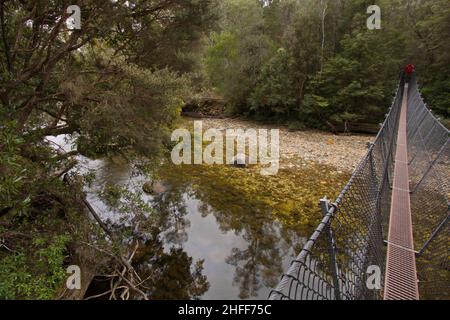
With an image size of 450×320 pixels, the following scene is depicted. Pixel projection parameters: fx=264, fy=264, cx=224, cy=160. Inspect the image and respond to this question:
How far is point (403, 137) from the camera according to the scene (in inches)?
202

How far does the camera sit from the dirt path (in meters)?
9.93

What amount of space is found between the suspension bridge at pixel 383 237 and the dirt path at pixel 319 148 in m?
4.12

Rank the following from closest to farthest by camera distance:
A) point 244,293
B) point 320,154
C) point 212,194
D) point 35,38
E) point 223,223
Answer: point 35,38
point 244,293
point 223,223
point 212,194
point 320,154

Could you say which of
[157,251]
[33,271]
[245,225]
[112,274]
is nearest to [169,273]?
[157,251]

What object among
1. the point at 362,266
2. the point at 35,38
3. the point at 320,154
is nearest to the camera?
the point at 362,266

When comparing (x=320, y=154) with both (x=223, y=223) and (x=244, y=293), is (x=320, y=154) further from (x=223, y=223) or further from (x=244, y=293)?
(x=244, y=293)

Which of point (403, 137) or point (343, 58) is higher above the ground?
point (343, 58)

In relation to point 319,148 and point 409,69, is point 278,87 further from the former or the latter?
point 409,69

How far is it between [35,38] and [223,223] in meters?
4.94

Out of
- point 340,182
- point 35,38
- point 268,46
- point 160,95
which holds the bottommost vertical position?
point 340,182

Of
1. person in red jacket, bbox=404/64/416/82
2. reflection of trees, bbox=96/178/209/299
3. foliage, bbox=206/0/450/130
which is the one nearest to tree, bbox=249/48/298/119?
foliage, bbox=206/0/450/130

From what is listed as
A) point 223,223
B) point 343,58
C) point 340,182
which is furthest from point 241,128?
point 223,223

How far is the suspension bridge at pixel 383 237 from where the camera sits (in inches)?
59.4
